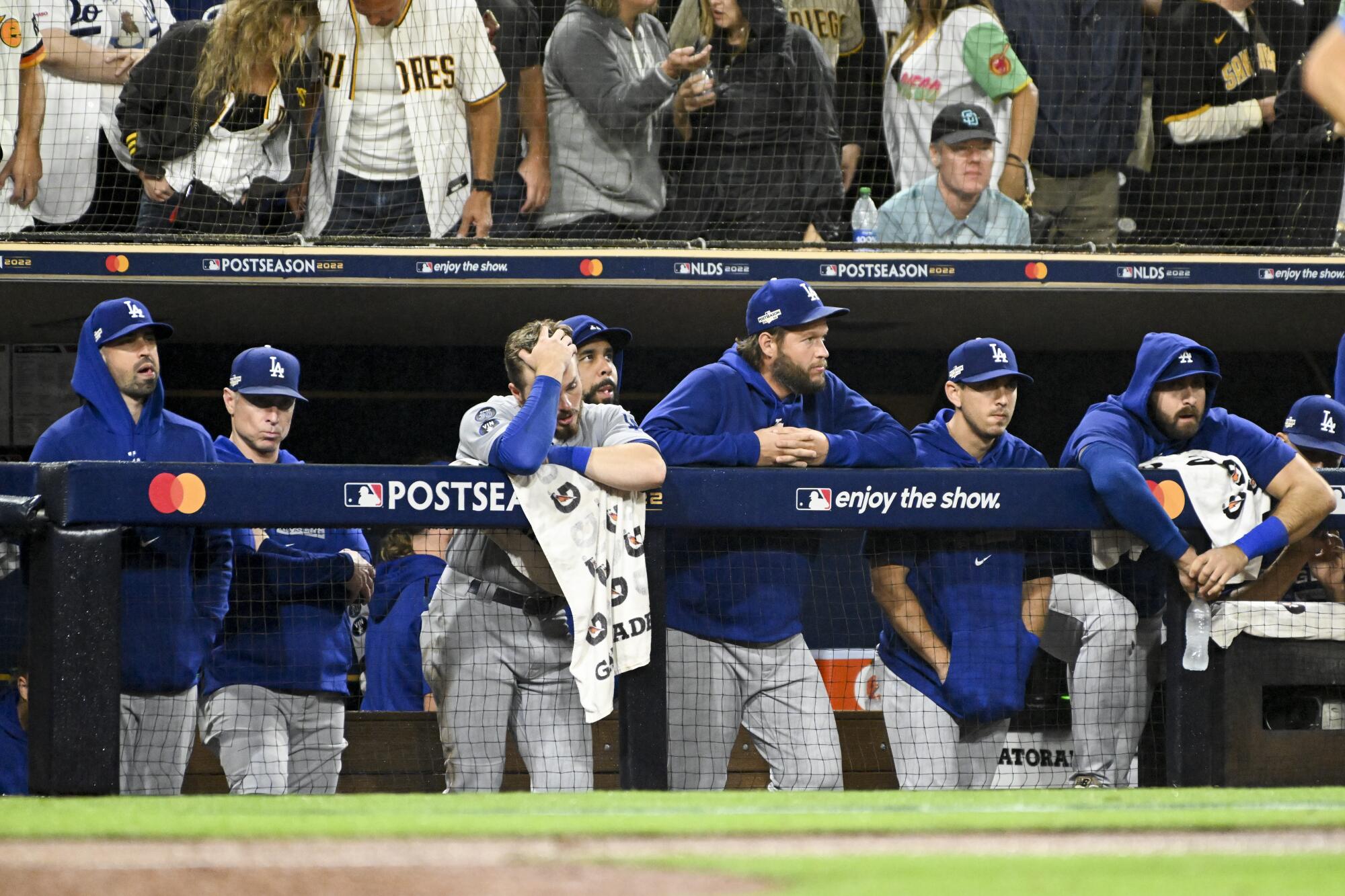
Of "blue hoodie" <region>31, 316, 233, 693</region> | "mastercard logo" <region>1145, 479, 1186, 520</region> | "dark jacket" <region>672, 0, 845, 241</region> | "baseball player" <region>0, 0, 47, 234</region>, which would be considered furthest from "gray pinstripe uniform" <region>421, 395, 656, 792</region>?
"baseball player" <region>0, 0, 47, 234</region>

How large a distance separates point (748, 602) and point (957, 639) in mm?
508

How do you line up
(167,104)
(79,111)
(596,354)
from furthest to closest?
(79,111)
(167,104)
(596,354)

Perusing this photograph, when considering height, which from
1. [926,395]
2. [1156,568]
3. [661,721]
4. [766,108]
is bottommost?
[661,721]

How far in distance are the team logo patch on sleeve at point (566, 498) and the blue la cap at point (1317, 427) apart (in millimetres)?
2460

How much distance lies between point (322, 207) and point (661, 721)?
11.4 feet

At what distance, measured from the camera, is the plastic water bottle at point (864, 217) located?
254 inches

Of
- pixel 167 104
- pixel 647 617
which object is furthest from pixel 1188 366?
pixel 167 104

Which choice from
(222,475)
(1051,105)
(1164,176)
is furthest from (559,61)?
(222,475)

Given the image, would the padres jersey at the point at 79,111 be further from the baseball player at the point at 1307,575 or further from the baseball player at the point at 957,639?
the baseball player at the point at 1307,575

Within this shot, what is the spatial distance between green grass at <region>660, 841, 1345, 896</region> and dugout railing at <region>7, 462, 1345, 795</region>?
121cm

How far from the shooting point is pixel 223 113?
19.4ft

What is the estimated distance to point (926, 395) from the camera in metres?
7.80

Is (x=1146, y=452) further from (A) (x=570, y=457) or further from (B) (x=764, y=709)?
(A) (x=570, y=457)

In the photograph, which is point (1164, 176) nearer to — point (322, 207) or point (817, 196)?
point (817, 196)
